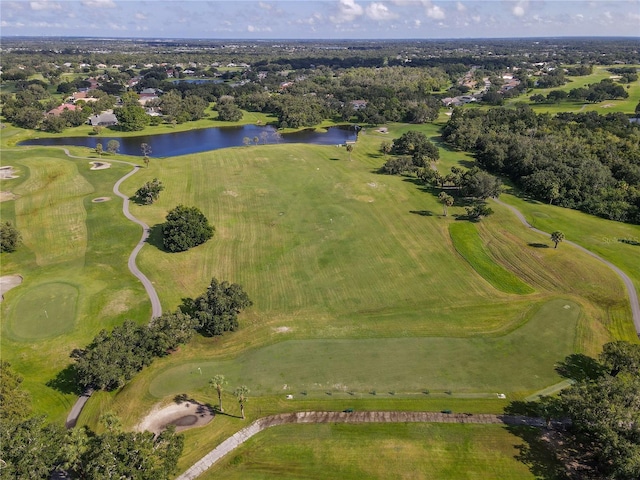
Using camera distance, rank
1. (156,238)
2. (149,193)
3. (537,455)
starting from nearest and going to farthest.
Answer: (537,455)
(156,238)
(149,193)

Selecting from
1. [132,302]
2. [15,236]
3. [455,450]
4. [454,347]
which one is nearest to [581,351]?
[454,347]

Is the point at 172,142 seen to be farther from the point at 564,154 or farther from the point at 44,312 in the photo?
the point at 564,154

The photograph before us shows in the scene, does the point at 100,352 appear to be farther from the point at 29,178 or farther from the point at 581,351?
the point at 29,178

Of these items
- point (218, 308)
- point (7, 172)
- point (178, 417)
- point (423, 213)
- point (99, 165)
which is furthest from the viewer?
point (99, 165)

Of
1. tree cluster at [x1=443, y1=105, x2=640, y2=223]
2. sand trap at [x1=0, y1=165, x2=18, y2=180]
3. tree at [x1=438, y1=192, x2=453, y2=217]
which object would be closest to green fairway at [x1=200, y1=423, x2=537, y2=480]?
tree at [x1=438, y1=192, x2=453, y2=217]

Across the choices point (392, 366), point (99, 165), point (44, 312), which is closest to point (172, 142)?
point (99, 165)
